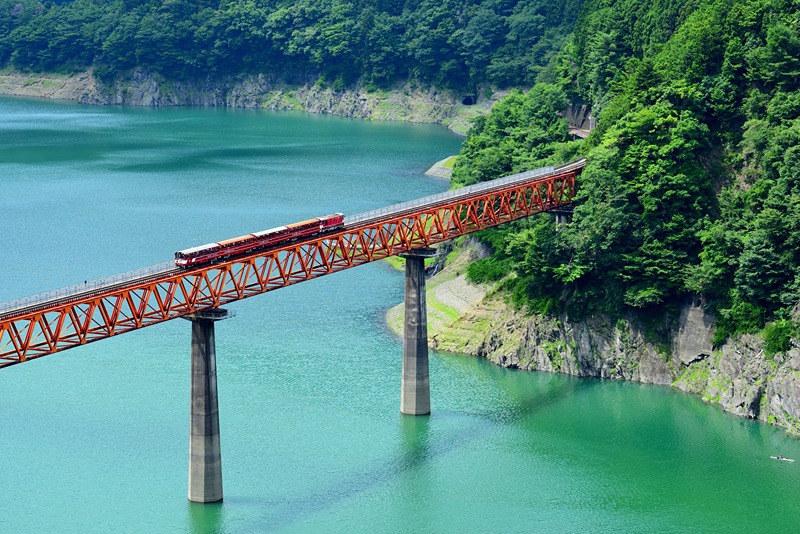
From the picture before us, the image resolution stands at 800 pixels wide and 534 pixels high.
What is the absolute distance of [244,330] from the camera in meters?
175

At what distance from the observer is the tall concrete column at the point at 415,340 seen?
472ft

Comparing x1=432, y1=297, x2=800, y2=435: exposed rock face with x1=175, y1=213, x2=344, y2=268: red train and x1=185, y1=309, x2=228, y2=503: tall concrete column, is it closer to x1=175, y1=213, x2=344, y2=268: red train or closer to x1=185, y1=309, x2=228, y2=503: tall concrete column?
x1=175, y1=213, x2=344, y2=268: red train

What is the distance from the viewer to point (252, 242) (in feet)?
427

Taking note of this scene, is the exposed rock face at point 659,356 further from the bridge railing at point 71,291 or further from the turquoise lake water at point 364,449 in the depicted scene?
the bridge railing at point 71,291

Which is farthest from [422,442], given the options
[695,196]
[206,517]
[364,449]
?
[695,196]

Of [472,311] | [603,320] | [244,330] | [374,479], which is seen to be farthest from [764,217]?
Result: [244,330]

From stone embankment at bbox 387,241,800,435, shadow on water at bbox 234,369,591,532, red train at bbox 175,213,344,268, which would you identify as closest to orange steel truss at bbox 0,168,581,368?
red train at bbox 175,213,344,268

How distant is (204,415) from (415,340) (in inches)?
1104

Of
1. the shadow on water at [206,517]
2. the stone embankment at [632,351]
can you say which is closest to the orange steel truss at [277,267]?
the stone embankment at [632,351]

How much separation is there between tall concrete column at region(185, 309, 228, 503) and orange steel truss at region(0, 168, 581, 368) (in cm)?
189

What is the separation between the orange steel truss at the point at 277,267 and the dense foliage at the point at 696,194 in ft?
18.9

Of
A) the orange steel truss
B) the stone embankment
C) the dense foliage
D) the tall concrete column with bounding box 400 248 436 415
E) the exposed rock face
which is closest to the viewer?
the orange steel truss

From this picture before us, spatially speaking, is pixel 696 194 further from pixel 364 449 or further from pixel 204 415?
pixel 204 415

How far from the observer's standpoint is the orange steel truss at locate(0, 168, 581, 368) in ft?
384
